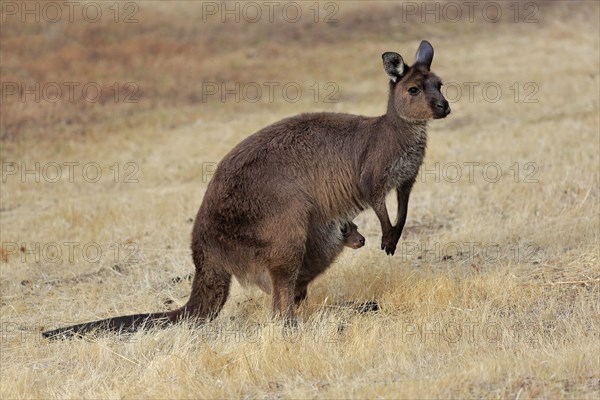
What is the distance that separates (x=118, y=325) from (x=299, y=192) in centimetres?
181

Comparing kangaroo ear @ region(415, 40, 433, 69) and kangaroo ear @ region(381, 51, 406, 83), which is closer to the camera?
kangaroo ear @ region(381, 51, 406, 83)

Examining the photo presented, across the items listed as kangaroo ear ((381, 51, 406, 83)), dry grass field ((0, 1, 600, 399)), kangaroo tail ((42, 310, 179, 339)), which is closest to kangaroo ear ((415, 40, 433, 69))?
kangaroo ear ((381, 51, 406, 83))

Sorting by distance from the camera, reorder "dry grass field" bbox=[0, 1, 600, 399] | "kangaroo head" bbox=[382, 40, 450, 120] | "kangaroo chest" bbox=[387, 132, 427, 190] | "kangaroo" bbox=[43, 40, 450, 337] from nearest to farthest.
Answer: "dry grass field" bbox=[0, 1, 600, 399] < "kangaroo" bbox=[43, 40, 450, 337] < "kangaroo head" bbox=[382, 40, 450, 120] < "kangaroo chest" bbox=[387, 132, 427, 190]

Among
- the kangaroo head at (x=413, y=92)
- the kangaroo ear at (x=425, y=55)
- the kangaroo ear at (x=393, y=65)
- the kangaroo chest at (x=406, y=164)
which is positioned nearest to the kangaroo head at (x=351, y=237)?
the kangaroo chest at (x=406, y=164)

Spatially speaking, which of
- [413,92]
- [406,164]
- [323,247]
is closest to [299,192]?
[323,247]

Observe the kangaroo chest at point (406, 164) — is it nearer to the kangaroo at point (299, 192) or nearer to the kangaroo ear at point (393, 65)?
the kangaroo at point (299, 192)

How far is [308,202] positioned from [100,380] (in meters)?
2.15

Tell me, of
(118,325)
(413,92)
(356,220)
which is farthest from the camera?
(356,220)

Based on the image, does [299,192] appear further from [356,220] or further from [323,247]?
[356,220]

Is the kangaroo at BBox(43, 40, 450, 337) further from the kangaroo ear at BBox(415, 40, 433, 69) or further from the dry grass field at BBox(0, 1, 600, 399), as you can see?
the dry grass field at BBox(0, 1, 600, 399)

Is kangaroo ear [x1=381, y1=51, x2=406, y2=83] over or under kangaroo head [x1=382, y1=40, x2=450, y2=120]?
over

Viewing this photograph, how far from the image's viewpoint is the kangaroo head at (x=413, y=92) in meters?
7.57

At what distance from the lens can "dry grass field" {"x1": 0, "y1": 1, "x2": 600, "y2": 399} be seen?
6406 millimetres

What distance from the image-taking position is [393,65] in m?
7.69
